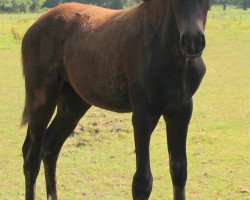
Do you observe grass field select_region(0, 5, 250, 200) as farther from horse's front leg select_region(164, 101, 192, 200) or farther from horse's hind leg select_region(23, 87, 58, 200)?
horse's front leg select_region(164, 101, 192, 200)

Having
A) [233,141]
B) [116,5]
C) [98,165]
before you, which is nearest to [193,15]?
[98,165]

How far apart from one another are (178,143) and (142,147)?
0.53 m

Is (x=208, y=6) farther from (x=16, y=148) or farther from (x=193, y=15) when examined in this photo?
(x=16, y=148)

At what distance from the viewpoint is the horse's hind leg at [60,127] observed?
4883 millimetres

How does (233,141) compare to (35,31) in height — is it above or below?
below

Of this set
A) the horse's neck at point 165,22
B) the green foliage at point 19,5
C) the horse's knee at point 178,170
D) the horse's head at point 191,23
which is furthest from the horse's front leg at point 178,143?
the green foliage at point 19,5

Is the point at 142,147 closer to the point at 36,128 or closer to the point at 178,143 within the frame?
the point at 178,143

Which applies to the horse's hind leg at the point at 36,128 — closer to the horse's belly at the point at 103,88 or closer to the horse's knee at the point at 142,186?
the horse's belly at the point at 103,88

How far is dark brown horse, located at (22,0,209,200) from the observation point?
343 cm

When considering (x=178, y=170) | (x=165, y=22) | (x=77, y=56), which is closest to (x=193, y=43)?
(x=165, y=22)

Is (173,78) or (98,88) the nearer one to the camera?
(173,78)

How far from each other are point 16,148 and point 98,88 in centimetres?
414

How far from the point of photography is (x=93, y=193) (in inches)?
224

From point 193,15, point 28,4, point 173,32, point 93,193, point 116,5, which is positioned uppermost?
point 193,15
